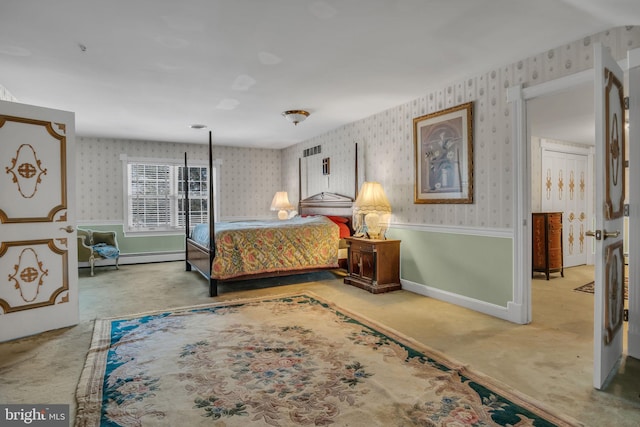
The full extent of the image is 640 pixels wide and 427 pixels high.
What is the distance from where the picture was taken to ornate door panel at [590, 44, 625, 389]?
6.86ft

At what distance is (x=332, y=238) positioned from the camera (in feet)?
17.5

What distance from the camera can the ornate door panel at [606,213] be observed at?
82.3 inches

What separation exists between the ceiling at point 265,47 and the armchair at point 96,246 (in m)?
2.35

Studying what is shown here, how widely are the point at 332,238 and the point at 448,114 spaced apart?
2.28 metres

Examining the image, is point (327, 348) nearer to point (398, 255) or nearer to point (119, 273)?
point (398, 255)

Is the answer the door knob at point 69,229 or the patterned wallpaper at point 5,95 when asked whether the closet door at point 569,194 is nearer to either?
the door knob at point 69,229

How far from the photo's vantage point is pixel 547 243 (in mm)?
5316

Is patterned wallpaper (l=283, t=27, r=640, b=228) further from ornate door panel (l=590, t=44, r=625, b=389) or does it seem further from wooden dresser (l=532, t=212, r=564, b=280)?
wooden dresser (l=532, t=212, r=564, b=280)

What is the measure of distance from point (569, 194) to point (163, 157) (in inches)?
297

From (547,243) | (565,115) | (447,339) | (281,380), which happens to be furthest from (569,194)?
(281,380)

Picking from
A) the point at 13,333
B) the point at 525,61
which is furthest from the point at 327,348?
the point at 525,61

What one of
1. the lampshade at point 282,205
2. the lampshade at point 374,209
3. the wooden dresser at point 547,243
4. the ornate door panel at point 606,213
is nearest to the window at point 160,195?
the lampshade at point 282,205

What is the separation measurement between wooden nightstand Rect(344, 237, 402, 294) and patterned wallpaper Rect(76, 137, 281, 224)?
387cm

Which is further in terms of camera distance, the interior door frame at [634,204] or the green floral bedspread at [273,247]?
the green floral bedspread at [273,247]
